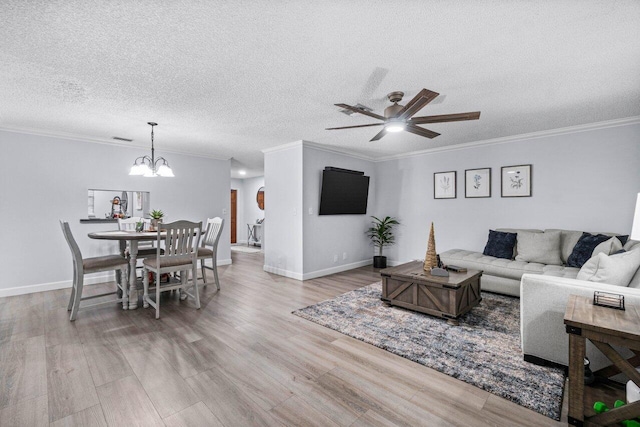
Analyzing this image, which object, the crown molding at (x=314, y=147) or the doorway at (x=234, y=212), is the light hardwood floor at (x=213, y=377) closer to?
the crown molding at (x=314, y=147)

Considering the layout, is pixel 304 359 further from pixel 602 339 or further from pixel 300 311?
pixel 602 339

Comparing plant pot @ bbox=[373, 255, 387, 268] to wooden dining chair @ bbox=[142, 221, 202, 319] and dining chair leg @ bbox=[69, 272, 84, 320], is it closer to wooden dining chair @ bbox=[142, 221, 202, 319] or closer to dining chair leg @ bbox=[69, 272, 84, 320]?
wooden dining chair @ bbox=[142, 221, 202, 319]

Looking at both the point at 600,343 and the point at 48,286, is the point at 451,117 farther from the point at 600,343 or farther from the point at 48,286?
the point at 48,286

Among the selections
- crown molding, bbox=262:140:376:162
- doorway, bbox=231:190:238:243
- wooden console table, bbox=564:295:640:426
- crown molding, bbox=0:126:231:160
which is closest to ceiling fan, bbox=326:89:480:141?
wooden console table, bbox=564:295:640:426

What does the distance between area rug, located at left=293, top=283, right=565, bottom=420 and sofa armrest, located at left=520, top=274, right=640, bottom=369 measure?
133 millimetres

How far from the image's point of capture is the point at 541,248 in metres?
4.09

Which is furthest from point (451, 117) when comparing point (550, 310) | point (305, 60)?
point (550, 310)

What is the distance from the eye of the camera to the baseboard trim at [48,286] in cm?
405

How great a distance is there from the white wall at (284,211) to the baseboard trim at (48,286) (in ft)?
8.63

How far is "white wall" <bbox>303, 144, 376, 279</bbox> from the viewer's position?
16.5 feet

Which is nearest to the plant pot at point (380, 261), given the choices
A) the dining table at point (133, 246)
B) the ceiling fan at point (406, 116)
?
the ceiling fan at point (406, 116)

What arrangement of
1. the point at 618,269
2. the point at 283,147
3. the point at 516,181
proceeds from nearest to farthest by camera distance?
the point at 618,269, the point at 516,181, the point at 283,147

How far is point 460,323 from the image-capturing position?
121 inches

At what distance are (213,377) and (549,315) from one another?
97.6 inches
